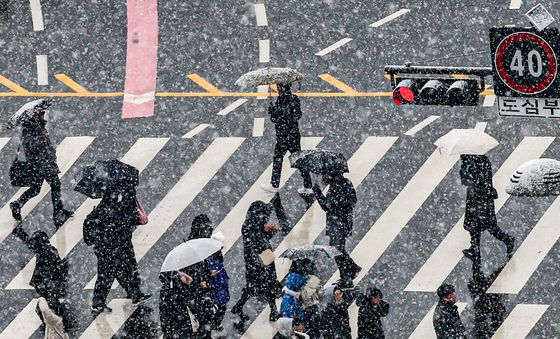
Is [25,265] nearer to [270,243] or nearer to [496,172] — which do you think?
[270,243]

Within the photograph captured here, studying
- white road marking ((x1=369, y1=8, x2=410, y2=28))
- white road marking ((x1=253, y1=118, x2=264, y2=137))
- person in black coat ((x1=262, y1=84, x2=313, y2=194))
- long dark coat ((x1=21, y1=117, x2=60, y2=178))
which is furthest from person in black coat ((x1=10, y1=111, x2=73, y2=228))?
white road marking ((x1=369, y1=8, x2=410, y2=28))

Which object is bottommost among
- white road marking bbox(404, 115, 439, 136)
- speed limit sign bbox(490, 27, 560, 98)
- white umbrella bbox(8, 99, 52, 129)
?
white road marking bbox(404, 115, 439, 136)

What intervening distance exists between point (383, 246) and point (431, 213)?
0.97 meters

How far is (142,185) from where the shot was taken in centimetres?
2462

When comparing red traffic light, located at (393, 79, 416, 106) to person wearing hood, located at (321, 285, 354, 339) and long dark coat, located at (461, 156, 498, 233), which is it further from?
long dark coat, located at (461, 156, 498, 233)

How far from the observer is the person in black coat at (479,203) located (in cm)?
2231

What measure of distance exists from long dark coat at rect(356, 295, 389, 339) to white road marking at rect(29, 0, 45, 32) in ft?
32.5

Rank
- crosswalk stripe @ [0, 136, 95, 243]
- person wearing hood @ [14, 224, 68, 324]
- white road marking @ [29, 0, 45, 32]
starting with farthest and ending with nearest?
1. white road marking @ [29, 0, 45, 32]
2. crosswalk stripe @ [0, 136, 95, 243]
3. person wearing hood @ [14, 224, 68, 324]

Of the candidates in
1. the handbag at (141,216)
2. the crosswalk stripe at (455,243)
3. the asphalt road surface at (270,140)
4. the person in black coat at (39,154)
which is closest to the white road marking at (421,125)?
the asphalt road surface at (270,140)

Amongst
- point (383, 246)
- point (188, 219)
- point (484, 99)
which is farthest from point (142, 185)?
point (484, 99)

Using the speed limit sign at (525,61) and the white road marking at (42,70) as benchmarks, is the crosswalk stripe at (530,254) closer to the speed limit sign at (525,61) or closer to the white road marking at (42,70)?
the speed limit sign at (525,61)

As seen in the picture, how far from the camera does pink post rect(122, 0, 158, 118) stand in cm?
2645

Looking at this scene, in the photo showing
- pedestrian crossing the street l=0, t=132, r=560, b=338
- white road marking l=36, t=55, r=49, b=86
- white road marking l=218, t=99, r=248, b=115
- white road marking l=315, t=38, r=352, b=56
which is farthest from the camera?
white road marking l=315, t=38, r=352, b=56

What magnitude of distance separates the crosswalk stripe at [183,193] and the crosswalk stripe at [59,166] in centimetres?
158
